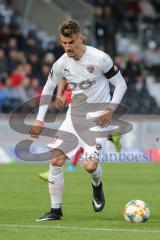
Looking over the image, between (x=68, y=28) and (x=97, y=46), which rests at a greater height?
(x=68, y=28)

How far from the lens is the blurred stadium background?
861 inches

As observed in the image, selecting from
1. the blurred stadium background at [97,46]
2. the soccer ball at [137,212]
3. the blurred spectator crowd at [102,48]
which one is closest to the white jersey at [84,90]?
the soccer ball at [137,212]

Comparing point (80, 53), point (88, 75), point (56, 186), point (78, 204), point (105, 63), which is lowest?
point (78, 204)

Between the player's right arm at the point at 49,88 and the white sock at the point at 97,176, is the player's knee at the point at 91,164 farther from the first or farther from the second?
the player's right arm at the point at 49,88

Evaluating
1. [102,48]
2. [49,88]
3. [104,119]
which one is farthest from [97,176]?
[102,48]

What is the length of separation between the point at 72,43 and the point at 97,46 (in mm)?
16465

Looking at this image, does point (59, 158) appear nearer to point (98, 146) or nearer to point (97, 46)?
point (98, 146)

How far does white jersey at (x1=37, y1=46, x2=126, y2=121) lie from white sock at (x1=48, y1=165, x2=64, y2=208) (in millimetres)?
666

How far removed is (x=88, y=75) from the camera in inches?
424

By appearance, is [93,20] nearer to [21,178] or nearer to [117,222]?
[21,178]

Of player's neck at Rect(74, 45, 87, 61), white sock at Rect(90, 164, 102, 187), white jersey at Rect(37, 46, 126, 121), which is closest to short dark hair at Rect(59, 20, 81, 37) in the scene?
player's neck at Rect(74, 45, 87, 61)

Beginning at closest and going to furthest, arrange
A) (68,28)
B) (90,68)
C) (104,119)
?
Answer: (68,28) < (104,119) < (90,68)

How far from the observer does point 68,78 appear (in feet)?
35.7

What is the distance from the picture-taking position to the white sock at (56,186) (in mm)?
10656
